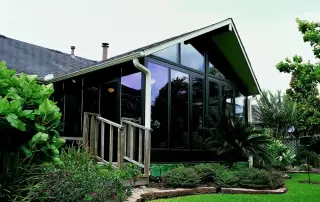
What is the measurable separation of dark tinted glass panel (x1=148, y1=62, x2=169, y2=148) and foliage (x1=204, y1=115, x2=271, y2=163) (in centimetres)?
144

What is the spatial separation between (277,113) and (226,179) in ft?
39.6

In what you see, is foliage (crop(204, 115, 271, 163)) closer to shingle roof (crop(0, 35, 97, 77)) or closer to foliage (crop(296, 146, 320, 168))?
shingle roof (crop(0, 35, 97, 77))

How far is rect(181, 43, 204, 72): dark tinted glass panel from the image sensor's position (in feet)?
30.0

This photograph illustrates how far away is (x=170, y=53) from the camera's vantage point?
853 centimetres

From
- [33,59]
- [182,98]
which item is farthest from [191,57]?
[33,59]

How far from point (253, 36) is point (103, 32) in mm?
8064

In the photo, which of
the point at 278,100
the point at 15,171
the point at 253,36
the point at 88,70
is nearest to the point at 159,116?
the point at 88,70

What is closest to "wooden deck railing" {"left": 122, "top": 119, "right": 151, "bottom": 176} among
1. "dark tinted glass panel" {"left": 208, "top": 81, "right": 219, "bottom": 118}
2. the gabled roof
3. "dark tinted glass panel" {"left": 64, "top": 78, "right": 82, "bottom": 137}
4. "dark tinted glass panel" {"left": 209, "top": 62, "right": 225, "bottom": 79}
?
the gabled roof

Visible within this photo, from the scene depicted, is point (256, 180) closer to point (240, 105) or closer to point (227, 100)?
point (227, 100)

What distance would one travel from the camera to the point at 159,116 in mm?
7926

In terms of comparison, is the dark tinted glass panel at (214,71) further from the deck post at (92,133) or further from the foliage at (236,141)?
the deck post at (92,133)

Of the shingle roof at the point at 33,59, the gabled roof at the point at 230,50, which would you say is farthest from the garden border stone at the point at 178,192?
the shingle roof at the point at 33,59

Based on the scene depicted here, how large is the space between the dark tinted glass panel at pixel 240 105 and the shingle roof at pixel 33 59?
5649 mm

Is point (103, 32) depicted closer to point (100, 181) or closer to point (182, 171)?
point (182, 171)
